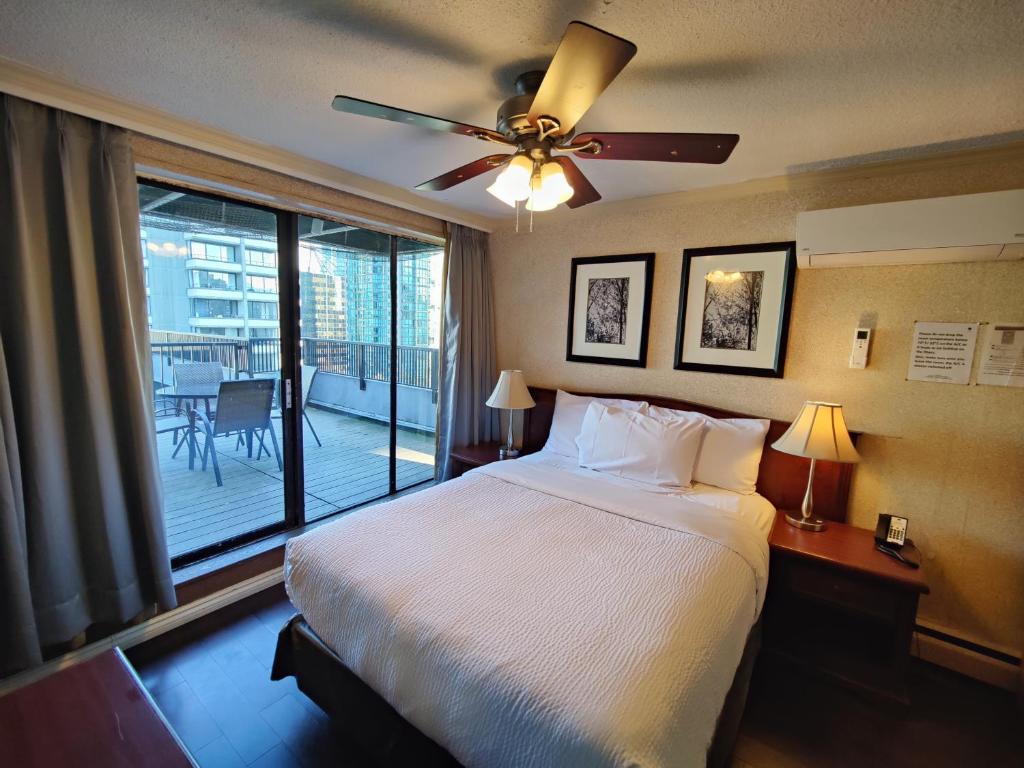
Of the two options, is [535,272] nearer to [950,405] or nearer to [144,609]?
[950,405]

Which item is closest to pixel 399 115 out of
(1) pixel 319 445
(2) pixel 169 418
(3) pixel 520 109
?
(3) pixel 520 109

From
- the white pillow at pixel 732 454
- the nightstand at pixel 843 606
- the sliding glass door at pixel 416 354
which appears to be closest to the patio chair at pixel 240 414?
the sliding glass door at pixel 416 354

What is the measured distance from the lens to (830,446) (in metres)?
1.94

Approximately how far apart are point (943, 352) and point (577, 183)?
1858 mm

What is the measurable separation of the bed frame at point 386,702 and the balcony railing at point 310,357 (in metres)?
1.60

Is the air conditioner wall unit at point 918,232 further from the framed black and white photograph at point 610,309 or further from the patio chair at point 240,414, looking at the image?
the patio chair at point 240,414

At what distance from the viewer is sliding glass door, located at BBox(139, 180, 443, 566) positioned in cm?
234

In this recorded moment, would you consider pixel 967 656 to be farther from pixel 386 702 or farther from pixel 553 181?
pixel 553 181

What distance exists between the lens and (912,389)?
2.05 metres

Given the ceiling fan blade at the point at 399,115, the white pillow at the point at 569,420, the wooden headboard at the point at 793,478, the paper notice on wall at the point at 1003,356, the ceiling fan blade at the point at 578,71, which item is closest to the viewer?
the ceiling fan blade at the point at 578,71

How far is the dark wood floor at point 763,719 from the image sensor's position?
1.57 meters

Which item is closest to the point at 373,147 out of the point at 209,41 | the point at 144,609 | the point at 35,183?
the point at 209,41

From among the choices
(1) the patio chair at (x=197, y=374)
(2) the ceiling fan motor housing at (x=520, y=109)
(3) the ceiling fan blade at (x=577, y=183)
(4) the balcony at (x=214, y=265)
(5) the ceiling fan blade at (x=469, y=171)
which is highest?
Answer: (2) the ceiling fan motor housing at (x=520, y=109)

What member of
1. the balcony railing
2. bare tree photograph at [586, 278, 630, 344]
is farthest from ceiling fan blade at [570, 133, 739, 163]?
the balcony railing
